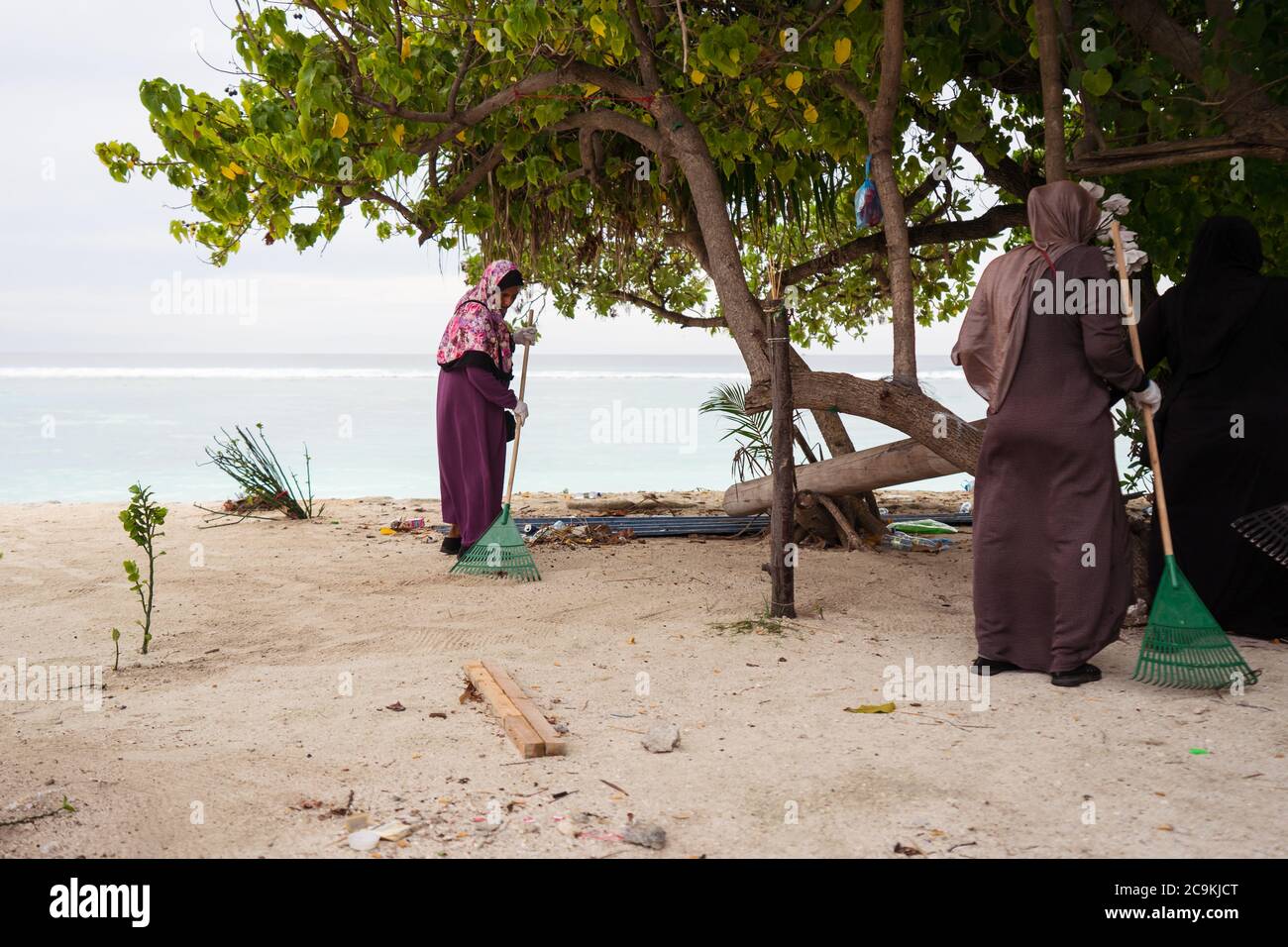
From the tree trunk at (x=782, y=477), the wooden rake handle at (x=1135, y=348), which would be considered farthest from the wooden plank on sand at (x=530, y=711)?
the wooden rake handle at (x=1135, y=348)

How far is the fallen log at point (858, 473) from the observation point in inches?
233

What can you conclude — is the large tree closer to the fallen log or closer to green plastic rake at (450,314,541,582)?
the fallen log

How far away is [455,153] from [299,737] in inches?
195

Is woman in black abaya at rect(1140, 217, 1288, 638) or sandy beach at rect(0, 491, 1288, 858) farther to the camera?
woman in black abaya at rect(1140, 217, 1288, 638)

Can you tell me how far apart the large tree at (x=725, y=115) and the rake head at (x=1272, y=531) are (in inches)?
47.4

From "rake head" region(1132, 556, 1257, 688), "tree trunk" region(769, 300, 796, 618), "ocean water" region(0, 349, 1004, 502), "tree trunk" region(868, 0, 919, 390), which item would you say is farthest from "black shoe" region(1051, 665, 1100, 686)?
"ocean water" region(0, 349, 1004, 502)

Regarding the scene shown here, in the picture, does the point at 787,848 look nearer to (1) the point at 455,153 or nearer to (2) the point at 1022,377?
(2) the point at 1022,377

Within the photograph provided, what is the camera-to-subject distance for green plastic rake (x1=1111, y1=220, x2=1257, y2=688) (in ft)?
12.6

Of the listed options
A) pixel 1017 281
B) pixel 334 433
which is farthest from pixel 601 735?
pixel 334 433

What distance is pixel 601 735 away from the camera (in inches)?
137

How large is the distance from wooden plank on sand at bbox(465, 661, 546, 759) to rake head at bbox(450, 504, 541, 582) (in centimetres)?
183

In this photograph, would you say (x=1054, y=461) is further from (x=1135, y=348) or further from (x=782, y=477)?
(x=782, y=477)
